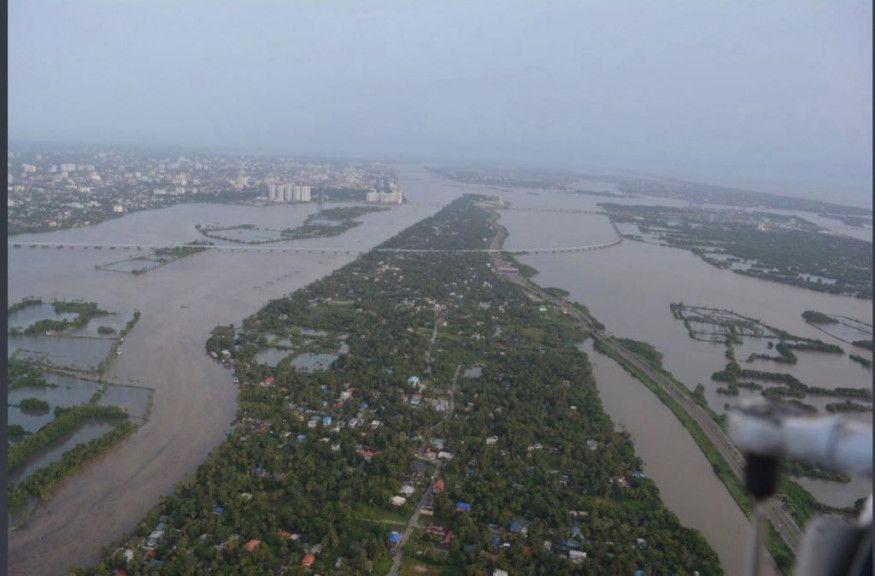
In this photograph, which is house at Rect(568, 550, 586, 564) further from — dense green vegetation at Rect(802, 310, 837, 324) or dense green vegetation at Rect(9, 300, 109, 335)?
dense green vegetation at Rect(802, 310, 837, 324)

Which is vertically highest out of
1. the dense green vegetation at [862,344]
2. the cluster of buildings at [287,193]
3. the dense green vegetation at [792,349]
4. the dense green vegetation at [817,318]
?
the cluster of buildings at [287,193]

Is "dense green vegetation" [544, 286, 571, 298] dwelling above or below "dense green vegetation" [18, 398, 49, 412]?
above

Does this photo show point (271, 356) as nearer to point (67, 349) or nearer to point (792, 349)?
point (67, 349)

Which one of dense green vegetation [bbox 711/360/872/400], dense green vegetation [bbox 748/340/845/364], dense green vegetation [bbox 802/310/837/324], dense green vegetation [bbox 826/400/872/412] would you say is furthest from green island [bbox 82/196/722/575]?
dense green vegetation [bbox 802/310/837/324]

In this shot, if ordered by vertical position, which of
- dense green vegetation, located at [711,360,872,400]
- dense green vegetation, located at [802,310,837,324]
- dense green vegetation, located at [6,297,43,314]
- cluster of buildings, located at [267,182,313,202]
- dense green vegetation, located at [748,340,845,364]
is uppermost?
cluster of buildings, located at [267,182,313,202]

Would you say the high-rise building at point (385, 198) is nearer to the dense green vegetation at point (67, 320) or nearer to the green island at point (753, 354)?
the green island at point (753, 354)

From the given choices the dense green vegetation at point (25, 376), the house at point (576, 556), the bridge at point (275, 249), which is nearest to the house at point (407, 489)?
the house at point (576, 556)
